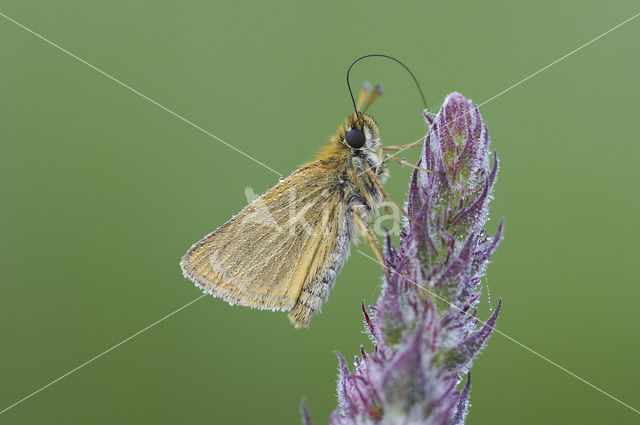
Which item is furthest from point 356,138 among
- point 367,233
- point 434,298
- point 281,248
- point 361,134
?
point 434,298

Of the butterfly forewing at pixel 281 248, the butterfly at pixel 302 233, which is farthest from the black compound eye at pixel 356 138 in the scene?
the butterfly forewing at pixel 281 248

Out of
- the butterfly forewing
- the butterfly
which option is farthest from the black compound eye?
the butterfly forewing

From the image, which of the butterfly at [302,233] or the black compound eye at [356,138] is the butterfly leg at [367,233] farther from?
the black compound eye at [356,138]

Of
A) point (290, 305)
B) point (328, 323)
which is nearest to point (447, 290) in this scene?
point (290, 305)

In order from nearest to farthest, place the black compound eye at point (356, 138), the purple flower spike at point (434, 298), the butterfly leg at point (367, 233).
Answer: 1. the purple flower spike at point (434, 298)
2. the butterfly leg at point (367, 233)
3. the black compound eye at point (356, 138)

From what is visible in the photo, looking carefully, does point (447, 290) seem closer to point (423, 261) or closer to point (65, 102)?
point (423, 261)

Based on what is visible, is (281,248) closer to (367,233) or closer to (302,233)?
(302,233)
